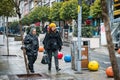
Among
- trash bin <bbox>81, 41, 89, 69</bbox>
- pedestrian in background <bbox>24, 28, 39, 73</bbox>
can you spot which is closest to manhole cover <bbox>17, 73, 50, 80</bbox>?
pedestrian in background <bbox>24, 28, 39, 73</bbox>

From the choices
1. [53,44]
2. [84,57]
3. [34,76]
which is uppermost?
[53,44]

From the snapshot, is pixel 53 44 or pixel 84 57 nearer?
pixel 53 44

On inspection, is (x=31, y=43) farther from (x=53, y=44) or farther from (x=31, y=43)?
(x=53, y=44)

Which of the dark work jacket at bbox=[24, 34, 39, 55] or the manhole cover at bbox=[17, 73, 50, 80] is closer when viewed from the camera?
the manhole cover at bbox=[17, 73, 50, 80]

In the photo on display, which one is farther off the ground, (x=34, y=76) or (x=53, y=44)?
(x=53, y=44)

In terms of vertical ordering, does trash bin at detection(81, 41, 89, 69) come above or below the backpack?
below

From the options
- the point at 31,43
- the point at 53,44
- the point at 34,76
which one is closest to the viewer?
the point at 34,76

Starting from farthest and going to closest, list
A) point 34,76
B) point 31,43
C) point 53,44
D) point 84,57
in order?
point 84,57
point 53,44
point 31,43
point 34,76

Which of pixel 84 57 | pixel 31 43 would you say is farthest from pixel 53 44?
pixel 84 57

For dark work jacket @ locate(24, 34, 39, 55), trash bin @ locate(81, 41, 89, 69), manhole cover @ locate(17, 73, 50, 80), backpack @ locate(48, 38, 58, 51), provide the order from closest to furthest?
1. manhole cover @ locate(17, 73, 50, 80)
2. dark work jacket @ locate(24, 34, 39, 55)
3. backpack @ locate(48, 38, 58, 51)
4. trash bin @ locate(81, 41, 89, 69)

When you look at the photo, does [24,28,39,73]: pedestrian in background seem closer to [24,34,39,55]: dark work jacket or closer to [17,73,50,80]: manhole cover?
[24,34,39,55]: dark work jacket

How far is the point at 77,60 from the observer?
15812 mm

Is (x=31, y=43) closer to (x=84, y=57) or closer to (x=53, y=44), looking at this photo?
(x=53, y=44)

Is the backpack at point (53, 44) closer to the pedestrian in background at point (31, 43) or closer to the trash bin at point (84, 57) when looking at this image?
the pedestrian in background at point (31, 43)
